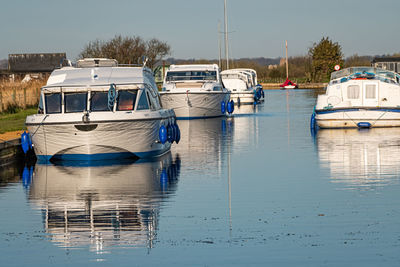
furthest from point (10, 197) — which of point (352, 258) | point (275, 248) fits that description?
point (352, 258)

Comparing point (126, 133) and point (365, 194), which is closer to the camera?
point (365, 194)

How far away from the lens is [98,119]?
63.2 feet

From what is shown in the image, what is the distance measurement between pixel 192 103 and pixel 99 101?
17525 mm

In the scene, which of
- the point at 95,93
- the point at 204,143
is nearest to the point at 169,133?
the point at 95,93

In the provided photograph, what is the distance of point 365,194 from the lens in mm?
13953

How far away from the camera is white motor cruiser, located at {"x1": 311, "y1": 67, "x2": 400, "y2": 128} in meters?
29.1

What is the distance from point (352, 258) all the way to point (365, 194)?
4865 millimetres

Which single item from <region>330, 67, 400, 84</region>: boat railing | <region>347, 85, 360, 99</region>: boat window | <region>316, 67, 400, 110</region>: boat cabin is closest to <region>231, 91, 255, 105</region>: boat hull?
<region>330, 67, 400, 84</region>: boat railing

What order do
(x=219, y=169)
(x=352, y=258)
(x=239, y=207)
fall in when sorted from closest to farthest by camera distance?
(x=352, y=258) < (x=239, y=207) < (x=219, y=169)

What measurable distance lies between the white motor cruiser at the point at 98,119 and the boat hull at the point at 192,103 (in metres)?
15.5

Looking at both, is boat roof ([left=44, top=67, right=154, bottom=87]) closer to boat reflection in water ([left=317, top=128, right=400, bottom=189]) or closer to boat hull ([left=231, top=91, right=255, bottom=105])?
boat reflection in water ([left=317, top=128, right=400, bottom=189])

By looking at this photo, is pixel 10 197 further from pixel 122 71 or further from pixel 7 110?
pixel 7 110

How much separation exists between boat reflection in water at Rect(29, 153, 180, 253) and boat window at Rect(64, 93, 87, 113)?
1.64 m

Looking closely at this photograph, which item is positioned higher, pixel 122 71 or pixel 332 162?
pixel 122 71
